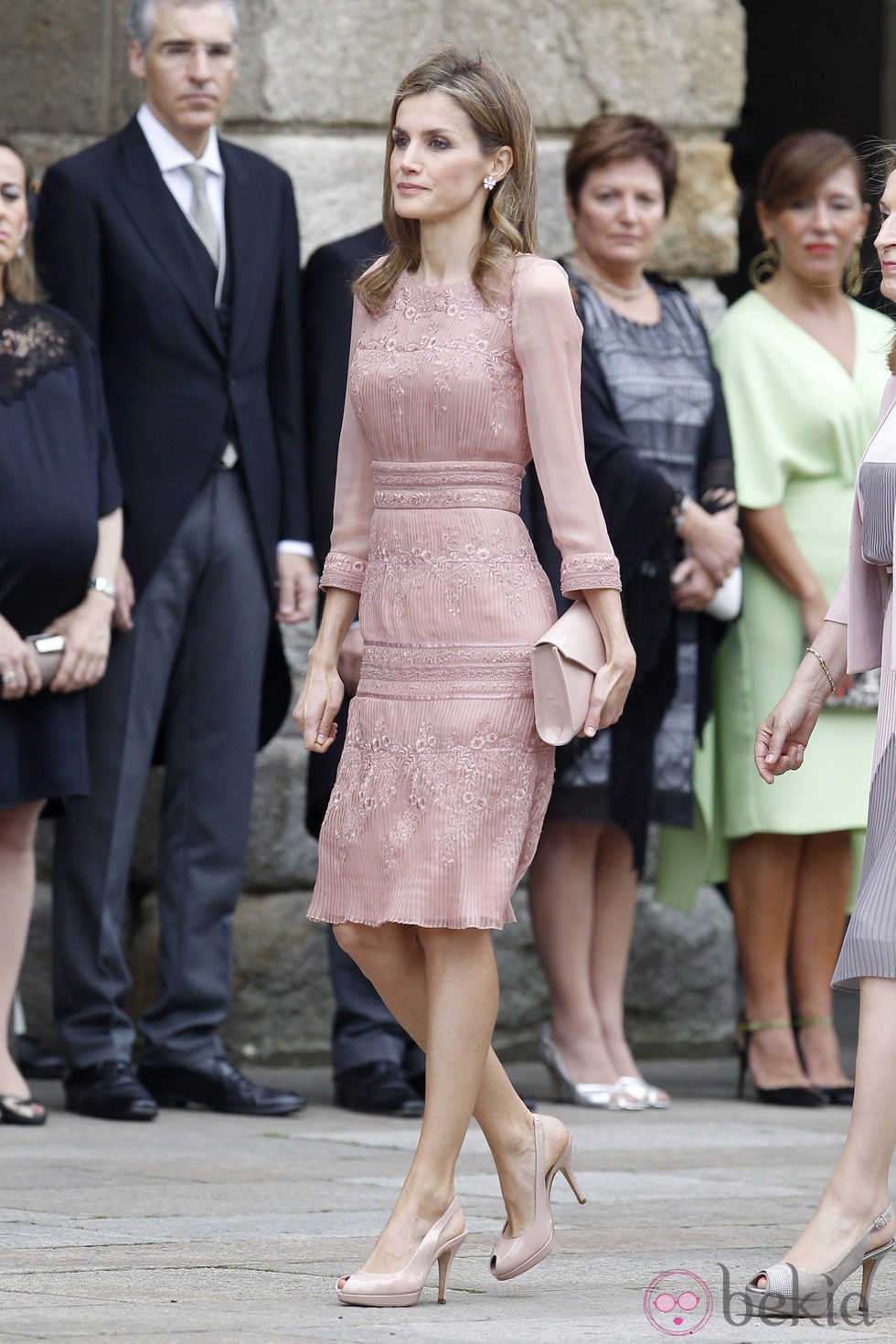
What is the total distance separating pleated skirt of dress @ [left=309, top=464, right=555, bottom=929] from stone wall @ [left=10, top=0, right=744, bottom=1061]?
2742mm

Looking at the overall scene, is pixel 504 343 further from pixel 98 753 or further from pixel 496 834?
pixel 98 753

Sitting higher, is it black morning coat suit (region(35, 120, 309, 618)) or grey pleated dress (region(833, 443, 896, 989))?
black morning coat suit (region(35, 120, 309, 618))

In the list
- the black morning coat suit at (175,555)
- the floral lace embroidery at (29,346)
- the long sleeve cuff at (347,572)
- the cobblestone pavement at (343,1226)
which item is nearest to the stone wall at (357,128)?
the cobblestone pavement at (343,1226)

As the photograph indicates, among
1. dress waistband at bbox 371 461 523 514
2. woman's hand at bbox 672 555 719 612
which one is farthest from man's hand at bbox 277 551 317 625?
dress waistband at bbox 371 461 523 514

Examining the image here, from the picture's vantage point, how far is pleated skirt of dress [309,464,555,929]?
3.48 metres

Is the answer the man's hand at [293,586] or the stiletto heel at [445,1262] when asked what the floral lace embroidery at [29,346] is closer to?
the man's hand at [293,586]

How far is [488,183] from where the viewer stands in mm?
3652

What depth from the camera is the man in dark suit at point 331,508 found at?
5.59 m

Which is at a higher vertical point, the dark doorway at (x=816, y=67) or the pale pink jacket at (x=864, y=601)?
the dark doorway at (x=816, y=67)

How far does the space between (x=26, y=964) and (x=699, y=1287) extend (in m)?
3.29

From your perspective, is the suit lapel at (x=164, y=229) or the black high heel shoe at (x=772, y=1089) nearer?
the suit lapel at (x=164, y=229)

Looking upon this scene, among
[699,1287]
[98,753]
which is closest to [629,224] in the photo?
[98,753]

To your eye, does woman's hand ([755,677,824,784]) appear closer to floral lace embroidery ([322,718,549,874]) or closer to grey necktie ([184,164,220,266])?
floral lace embroidery ([322,718,549,874])

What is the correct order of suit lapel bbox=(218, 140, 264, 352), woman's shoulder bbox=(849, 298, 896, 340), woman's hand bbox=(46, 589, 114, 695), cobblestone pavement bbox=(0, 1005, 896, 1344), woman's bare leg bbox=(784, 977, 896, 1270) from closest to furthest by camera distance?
cobblestone pavement bbox=(0, 1005, 896, 1344) → woman's bare leg bbox=(784, 977, 896, 1270) → woman's hand bbox=(46, 589, 114, 695) → suit lapel bbox=(218, 140, 264, 352) → woman's shoulder bbox=(849, 298, 896, 340)
